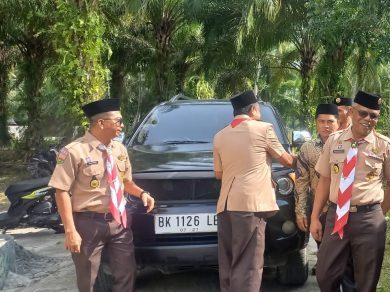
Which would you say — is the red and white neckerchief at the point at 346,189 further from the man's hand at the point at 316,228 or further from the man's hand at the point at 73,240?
the man's hand at the point at 73,240

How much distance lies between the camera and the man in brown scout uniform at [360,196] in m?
3.18

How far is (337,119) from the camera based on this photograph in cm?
399

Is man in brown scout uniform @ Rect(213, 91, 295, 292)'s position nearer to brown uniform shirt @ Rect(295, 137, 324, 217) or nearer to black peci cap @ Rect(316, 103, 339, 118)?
brown uniform shirt @ Rect(295, 137, 324, 217)

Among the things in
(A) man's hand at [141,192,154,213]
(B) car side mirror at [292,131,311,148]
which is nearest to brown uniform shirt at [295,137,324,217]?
(B) car side mirror at [292,131,311,148]

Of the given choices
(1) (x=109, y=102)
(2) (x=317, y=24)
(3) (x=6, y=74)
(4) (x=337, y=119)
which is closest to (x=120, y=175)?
(1) (x=109, y=102)

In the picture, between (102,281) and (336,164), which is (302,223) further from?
(102,281)

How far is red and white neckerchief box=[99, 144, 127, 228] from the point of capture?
343 centimetres

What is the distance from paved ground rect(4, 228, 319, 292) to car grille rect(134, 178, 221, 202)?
1044 mm

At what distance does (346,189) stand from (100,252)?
5.24 feet

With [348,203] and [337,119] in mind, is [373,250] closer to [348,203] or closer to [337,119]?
[348,203]

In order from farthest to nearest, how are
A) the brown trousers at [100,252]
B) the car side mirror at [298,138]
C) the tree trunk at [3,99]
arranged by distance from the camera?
the tree trunk at [3,99] → the car side mirror at [298,138] → the brown trousers at [100,252]

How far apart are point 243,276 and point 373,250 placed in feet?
2.79

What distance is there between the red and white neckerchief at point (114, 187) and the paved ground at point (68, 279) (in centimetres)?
138

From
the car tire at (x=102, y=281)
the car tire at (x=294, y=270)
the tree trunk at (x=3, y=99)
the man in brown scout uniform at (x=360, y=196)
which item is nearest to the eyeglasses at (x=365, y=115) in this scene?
the man in brown scout uniform at (x=360, y=196)
